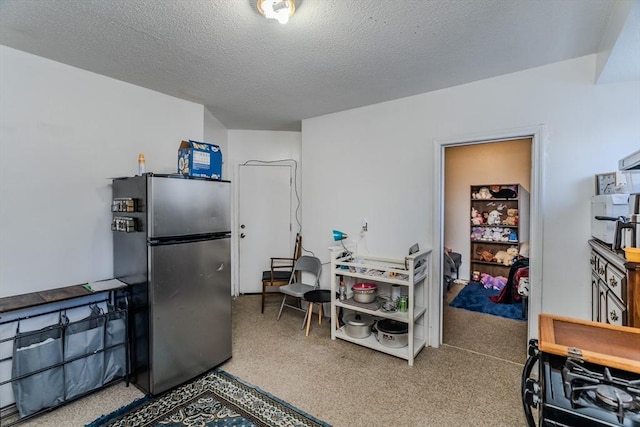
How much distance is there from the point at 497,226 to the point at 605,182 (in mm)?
3269

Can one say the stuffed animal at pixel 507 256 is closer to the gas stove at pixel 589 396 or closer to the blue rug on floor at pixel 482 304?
the blue rug on floor at pixel 482 304

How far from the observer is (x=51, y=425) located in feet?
6.03

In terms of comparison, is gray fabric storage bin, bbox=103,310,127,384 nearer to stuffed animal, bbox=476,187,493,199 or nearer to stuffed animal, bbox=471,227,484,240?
stuffed animal, bbox=471,227,484,240

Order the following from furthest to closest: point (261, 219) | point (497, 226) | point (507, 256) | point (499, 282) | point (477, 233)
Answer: point (477, 233) → point (497, 226) → point (507, 256) → point (499, 282) → point (261, 219)

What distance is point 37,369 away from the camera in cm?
188

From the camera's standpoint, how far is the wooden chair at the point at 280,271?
3.87 metres

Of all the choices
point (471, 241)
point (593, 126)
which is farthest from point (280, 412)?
point (471, 241)

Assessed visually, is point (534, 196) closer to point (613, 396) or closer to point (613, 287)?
point (613, 287)

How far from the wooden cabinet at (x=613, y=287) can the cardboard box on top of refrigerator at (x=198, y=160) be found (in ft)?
8.76

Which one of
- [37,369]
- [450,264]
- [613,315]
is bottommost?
[37,369]

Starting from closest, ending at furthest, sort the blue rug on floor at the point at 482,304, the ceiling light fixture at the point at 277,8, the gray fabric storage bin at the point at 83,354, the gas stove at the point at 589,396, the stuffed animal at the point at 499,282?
the gas stove at the point at 589,396, the ceiling light fixture at the point at 277,8, the gray fabric storage bin at the point at 83,354, the blue rug on floor at the point at 482,304, the stuffed animal at the point at 499,282

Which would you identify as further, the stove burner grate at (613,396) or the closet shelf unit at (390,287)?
the closet shelf unit at (390,287)

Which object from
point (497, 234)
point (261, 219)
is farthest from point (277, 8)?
point (497, 234)

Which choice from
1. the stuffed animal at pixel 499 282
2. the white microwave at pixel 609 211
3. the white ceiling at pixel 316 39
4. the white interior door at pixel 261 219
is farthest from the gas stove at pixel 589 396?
the stuffed animal at pixel 499 282
